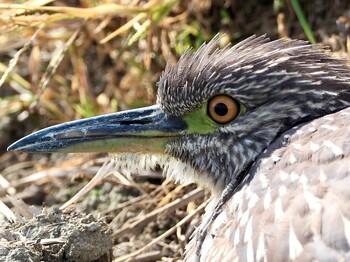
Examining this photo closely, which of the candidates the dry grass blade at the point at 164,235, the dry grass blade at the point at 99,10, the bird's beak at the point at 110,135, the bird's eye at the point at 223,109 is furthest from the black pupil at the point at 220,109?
the dry grass blade at the point at 99,10

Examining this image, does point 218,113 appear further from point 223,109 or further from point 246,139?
point 246,139

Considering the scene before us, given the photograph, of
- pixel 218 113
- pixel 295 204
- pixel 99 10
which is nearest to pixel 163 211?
pixel 218 113

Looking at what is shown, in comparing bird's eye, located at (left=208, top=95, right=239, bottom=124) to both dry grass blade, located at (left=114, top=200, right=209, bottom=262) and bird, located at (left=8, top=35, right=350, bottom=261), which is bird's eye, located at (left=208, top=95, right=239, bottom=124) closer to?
bird, located at (left=8, top=35, right=350, bottom=261)

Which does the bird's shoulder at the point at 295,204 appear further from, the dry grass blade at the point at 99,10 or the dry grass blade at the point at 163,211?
the dry grass blade at the point at 99,10

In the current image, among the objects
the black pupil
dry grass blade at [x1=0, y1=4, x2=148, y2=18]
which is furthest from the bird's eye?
dry grass blade at [x1=0, y1=4, x2=148, y2=18]

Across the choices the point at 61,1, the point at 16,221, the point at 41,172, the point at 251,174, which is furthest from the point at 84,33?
the point at 251,174

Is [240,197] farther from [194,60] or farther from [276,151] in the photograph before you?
[194,60]
